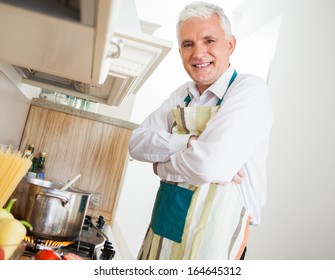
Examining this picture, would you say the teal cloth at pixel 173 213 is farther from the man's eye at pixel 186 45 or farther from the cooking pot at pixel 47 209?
the man's eye at pixel 186 45

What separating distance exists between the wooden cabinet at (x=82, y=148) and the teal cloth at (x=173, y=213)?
70 cm

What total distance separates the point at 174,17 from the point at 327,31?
6.34 ft

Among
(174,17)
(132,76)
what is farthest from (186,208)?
(174,17)

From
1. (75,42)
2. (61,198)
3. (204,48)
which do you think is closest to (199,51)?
(204,48)

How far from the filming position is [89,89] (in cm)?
152

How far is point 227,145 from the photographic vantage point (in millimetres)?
1078

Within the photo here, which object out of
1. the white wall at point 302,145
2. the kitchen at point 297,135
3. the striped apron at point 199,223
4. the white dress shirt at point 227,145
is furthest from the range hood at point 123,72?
the white wall at point 302,145

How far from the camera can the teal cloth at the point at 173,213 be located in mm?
1128

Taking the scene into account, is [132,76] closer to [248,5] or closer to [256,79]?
[256,79]

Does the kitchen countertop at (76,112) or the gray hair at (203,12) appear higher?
the gray hair at (203,12)

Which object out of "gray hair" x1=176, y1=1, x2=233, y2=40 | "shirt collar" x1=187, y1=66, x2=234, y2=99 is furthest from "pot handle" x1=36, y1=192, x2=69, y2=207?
"gray hair" x1=176, y1=1, x2=233, y2=40

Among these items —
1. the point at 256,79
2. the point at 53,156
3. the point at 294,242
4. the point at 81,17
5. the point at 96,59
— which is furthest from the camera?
the point at 294,242

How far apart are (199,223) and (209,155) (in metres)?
0.21

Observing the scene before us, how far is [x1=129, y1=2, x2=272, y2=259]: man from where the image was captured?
3.58ft
